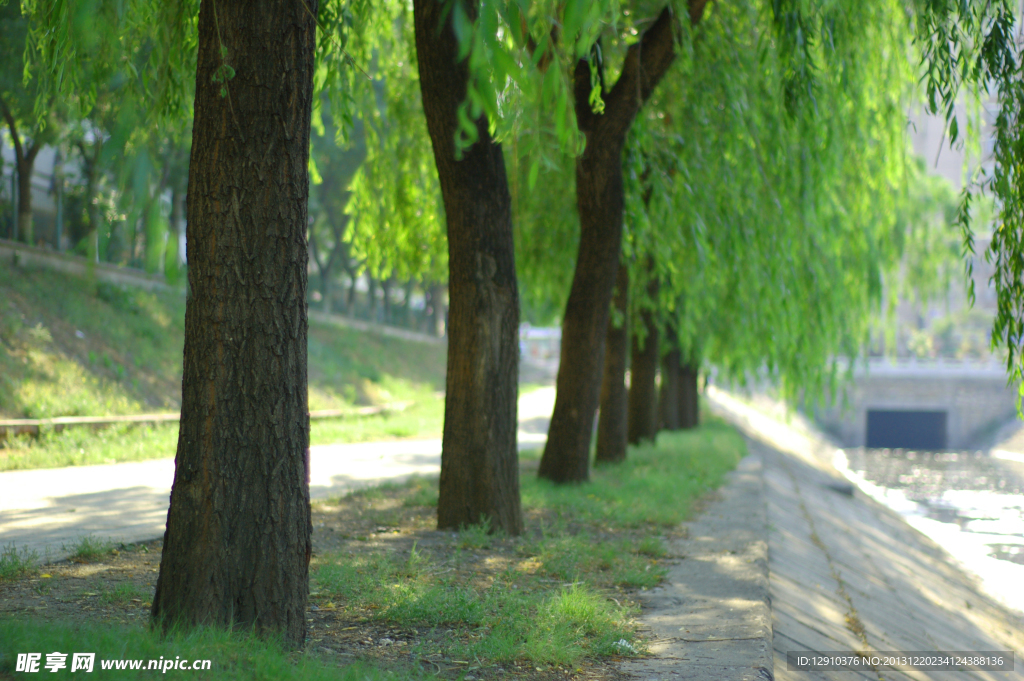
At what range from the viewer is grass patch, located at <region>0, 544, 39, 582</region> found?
426cm

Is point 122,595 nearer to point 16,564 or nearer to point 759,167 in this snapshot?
point 16,564

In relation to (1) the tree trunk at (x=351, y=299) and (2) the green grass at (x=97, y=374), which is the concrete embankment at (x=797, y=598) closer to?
(2) the green grass at (x=97, y=374)

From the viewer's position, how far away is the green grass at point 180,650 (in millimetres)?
2844

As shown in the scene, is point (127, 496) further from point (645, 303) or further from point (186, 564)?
point (645, 303)

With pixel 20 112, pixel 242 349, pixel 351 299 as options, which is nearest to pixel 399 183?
pixel 242 349

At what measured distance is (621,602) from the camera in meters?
4.82

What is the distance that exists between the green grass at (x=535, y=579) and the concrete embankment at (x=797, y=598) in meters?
0.26

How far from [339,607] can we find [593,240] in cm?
521

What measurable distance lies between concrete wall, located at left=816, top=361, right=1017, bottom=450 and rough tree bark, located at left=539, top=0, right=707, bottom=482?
122ft

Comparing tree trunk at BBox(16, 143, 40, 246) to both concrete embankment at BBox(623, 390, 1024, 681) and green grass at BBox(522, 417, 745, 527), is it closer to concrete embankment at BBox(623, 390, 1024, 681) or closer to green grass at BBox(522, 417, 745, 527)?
green grass at BBox(522, 417, 745, 527)

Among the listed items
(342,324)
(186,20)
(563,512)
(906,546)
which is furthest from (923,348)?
(186,20)

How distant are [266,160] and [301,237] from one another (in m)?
0.38

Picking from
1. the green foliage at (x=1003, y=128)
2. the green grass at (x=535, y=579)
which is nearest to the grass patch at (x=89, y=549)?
the green grass at (x=535, y=579)

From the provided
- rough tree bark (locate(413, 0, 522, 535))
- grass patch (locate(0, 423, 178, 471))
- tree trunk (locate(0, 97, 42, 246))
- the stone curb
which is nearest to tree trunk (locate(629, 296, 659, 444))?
the stone curb
